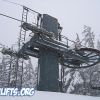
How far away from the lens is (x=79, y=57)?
75.2 feet

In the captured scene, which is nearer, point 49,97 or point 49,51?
point 49,97

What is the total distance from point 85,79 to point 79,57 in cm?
2015

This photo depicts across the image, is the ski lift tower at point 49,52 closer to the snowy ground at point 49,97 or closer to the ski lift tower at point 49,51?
the ski lift tower at point 49,51

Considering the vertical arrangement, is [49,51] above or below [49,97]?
above

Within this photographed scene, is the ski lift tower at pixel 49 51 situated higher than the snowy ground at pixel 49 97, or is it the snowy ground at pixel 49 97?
the ski lift tower at pixel 49 51

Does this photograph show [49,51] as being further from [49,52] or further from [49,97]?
[49,97]

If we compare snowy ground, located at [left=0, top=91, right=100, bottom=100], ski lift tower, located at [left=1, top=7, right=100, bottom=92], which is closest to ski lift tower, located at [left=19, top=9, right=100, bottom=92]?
ski lift tower, located at [left=1, top=7, right=100, bottom=92]

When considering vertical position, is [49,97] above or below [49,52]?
below

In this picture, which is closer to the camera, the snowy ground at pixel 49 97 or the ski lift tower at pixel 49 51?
the snowy ground at pixel 49 97

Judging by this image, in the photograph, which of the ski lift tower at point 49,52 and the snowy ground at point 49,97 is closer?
the snowy ground at point 49,97

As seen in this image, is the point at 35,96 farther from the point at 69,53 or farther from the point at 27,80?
the point at 27,80

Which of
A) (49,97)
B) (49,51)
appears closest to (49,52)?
(49,51)

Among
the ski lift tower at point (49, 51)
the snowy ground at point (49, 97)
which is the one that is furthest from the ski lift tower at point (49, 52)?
the snowy ground at point (49, 97)

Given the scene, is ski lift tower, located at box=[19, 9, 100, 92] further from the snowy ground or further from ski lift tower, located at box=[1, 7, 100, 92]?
the snowy ground
